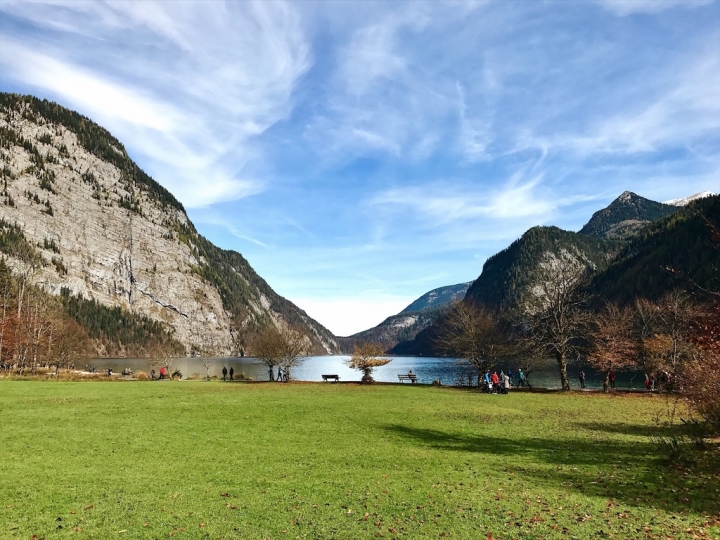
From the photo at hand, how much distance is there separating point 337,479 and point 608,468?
8.62m

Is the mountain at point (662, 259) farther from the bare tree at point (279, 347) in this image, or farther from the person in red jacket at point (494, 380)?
the person in red jacket at point (494, 380)

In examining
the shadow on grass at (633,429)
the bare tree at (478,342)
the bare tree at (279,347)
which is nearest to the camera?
the shadow on grass at (633,429)

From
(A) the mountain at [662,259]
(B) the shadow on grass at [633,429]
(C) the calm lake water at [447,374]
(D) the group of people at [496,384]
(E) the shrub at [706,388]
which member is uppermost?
(A) the mountain at [662,259]

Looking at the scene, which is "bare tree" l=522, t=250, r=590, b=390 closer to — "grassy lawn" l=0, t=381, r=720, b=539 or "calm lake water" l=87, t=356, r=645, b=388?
"calm lake water" l=87, t=356, r=645, b=388

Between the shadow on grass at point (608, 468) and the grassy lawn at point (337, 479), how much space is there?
7 cm

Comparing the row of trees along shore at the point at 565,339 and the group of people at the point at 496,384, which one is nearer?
the group of people at the point at 496,384

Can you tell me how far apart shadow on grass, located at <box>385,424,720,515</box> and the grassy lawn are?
7cm

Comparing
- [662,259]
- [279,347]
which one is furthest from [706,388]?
[662,259]

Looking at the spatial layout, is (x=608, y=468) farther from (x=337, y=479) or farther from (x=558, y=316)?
(x=558, y=316)

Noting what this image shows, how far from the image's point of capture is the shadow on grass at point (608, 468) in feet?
34.9

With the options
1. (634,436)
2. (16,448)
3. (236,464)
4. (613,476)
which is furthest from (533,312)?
(16,448)

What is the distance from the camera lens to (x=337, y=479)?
11969mm

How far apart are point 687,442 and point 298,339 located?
51.8 metres

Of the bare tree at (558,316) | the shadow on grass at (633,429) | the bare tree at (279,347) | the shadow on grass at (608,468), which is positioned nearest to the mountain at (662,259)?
the bare tree at (558,316)
